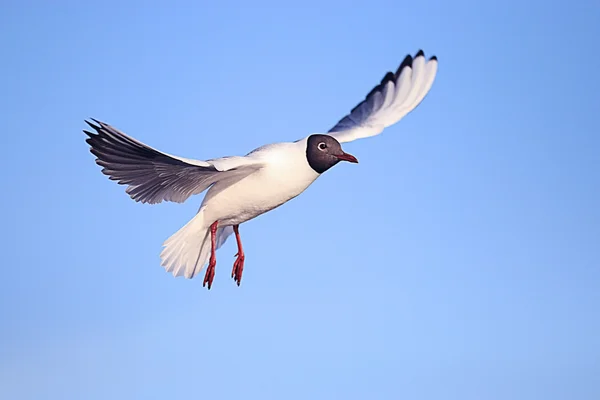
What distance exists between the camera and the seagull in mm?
6195

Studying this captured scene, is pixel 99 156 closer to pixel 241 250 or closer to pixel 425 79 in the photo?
pixel 241 250

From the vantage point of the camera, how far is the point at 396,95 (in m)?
8.76

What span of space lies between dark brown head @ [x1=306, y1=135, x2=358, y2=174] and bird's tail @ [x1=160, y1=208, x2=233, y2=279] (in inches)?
46.7

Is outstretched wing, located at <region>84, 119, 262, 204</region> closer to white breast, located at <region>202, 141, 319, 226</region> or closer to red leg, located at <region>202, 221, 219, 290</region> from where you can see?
white breast, located at <region>202, 141, 319, 226</region>

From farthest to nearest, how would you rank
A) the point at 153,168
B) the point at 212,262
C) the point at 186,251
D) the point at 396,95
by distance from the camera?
the point at 396,95 → the point at 186,251 → the point at 212,262 → the point at 153,168

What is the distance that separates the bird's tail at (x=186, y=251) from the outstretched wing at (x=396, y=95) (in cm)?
183

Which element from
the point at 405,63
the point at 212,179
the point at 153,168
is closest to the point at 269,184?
the point at 212,179

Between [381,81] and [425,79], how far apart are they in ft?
1.53

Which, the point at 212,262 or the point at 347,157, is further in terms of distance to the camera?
the point at 212,262

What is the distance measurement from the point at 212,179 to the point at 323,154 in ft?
2.85

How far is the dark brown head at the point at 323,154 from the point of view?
22.1ft

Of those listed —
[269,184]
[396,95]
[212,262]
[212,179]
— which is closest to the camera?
→ [269,184]

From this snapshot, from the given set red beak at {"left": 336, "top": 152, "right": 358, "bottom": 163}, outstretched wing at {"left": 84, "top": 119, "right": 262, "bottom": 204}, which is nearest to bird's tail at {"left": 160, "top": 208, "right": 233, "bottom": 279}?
outstretched wing at {"left": 84, "top": 119, "right": 262, "bottom": 204}

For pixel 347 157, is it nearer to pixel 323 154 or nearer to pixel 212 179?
pixel 323 154
